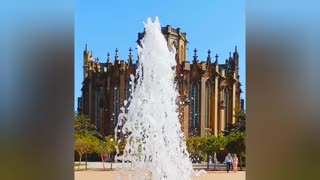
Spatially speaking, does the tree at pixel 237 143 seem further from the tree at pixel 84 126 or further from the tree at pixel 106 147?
the tree at pixel 84 126

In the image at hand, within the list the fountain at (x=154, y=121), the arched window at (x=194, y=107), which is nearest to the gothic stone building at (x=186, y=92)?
the arched window at (x=194, y=107)

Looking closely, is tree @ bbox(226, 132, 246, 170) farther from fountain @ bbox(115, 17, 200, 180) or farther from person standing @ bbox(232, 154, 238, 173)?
fountain @ bbox(115, 17, 200, 180)

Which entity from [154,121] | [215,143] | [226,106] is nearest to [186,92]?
[226,106]

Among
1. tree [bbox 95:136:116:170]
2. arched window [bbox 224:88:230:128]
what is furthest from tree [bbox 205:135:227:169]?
tree [bbox 95:136:116:170]

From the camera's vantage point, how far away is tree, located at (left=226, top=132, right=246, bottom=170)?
5.21 metres

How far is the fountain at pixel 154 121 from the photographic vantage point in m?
4.23

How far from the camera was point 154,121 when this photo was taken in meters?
4.23

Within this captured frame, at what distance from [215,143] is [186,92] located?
2.21 ft

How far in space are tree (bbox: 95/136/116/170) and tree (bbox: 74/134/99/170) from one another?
0.07 metres
